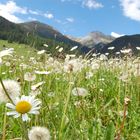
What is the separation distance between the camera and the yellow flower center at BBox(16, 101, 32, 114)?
2.06 meters

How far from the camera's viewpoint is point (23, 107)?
209cm

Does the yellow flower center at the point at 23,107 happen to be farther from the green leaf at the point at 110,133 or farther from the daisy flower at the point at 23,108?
the green leaf at the point at 110,133

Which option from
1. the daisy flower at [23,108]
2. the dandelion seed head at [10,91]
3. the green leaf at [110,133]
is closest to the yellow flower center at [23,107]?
the daisy flower at [23,108]

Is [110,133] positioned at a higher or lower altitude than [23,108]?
lower

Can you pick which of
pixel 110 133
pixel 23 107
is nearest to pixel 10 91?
pixel 23 107

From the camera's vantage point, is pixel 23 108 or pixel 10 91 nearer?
pixel 23 108

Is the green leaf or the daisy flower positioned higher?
the daisy flower

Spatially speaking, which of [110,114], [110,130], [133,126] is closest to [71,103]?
[110,114]

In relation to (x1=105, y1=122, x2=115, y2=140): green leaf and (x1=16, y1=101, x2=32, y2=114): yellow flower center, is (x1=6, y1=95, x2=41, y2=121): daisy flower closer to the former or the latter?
(x1=16, y1=101, x2=32, y2=114): yellow flower center

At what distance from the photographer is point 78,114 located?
3.69m

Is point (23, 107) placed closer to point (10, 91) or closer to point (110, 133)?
point (10, 91)

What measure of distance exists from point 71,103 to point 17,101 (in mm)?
2215

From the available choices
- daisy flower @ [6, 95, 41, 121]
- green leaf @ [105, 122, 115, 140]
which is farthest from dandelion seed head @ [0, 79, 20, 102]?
green leaf @ [105, 122, 115, 140]

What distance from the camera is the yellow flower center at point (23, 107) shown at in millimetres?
2063
